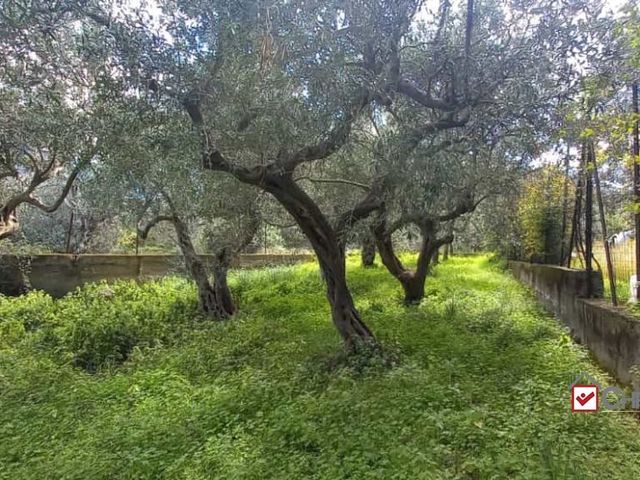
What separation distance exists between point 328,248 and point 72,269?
8.17 meters

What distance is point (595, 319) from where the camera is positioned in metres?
5.02

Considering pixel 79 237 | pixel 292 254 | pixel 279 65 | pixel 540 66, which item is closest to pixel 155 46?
pixel 279 65

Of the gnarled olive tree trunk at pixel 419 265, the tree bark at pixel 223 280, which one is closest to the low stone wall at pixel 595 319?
the gnarled olive tree trunk at pixel 419 265

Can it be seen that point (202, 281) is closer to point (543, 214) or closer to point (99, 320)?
point (99, 320)

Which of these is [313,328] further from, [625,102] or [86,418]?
[625,102]

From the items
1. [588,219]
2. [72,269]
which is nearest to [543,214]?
[588,219]

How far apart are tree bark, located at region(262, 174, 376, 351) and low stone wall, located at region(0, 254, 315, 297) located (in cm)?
407

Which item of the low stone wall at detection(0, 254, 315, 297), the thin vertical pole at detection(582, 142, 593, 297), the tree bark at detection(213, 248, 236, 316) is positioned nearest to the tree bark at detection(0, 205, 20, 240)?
the low stone wall at detection(0, 254, 315, 297)

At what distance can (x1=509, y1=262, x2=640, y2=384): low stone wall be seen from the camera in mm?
4004

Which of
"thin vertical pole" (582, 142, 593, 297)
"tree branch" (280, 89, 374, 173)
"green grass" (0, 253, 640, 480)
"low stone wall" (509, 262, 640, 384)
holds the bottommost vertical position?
"green grass" (0, 253, 640, 480)

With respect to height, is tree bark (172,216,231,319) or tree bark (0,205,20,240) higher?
tree bark (0,205,20,240)

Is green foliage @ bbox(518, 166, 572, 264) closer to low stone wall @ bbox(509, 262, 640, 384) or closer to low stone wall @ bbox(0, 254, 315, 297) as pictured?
low stone wall @ bbox(509, 262, 640, 384)

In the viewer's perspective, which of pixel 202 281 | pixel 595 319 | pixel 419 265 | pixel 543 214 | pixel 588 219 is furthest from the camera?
pixel 543 214

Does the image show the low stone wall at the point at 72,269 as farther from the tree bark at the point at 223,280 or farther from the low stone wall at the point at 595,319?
the low stone wall at the point at 595,319
